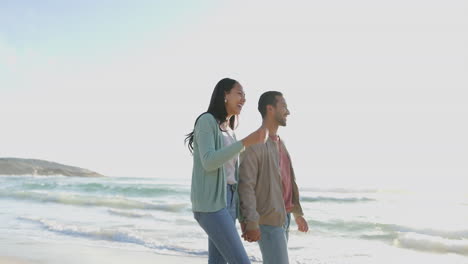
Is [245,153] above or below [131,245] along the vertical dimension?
above

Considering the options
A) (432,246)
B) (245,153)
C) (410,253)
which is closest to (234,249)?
(245,153)

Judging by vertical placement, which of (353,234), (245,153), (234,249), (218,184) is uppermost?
(245,153)

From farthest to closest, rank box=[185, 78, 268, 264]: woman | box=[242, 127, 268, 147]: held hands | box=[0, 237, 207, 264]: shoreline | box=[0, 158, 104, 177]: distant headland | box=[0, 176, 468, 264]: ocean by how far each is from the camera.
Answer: box=[0, 158, 104, 177]: distant headland
box=[0, 176, 468, 264]: ocean
box=[0, 237, 207, 264]: shoreline
box=[185, 78, 268, 264]: woman
box=[242, 127, 268, 147]: held hands

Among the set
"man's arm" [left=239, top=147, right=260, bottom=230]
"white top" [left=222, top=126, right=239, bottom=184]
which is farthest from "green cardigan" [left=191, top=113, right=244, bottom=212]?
"man's arm" [left=239, top=147, right=260, bottom=230]

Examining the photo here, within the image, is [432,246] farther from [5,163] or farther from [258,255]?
[5,163]

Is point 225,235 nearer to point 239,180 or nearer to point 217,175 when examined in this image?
point 217,175

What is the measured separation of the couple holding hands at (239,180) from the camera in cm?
252

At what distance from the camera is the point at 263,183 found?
295 cm

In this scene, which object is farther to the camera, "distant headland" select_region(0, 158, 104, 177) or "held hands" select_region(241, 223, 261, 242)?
"distant headland" select_region(0, 158, 104, 177)

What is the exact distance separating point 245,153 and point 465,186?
1076 inches

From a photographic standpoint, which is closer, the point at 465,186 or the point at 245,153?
the point at 245,153

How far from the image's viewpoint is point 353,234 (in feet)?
38.2

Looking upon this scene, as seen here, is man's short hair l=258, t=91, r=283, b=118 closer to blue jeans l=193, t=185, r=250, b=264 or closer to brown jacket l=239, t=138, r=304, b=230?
brown jacket l=239, t=138, r=304, b=230

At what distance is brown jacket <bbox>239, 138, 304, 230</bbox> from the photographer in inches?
114
